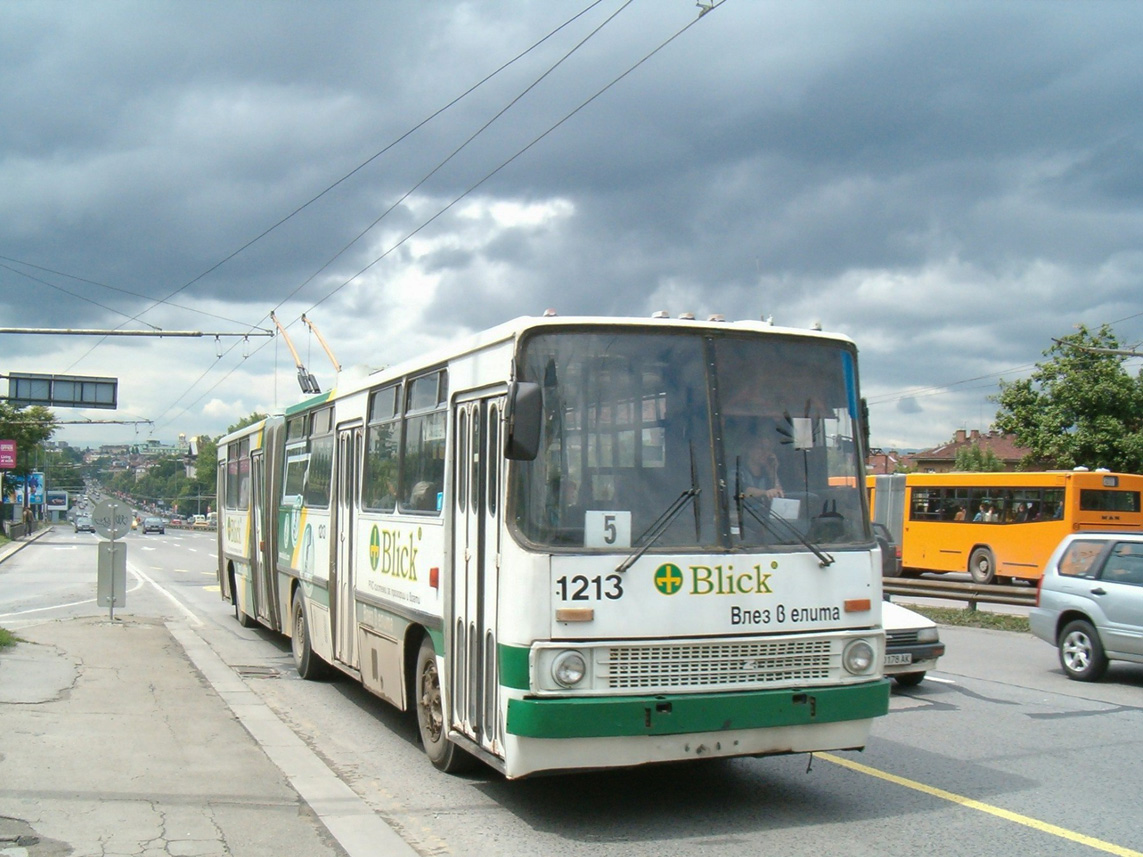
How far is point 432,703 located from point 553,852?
7.26 ft

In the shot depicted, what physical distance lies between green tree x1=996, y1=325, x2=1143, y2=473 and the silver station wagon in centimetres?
3102

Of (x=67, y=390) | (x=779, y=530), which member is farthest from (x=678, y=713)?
(x=67, y=390)

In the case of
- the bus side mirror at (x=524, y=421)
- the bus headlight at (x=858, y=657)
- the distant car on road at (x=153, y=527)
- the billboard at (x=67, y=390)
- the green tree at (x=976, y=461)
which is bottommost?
the bus headlight at (x=858, y=657)

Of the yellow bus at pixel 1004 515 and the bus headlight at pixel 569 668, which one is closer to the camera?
the bus headlight at pixel 569 668

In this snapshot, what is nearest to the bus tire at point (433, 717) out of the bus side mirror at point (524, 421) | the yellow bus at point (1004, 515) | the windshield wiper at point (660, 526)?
the windshield wiper at point (660, 526)

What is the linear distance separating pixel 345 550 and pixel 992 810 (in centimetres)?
614

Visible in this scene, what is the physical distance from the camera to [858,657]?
22.7 feet

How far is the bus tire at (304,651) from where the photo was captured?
499 inches

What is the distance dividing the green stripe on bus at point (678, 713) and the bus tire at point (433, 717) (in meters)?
1.65

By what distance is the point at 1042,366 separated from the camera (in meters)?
43.1

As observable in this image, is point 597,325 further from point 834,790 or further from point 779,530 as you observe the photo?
point 834,790

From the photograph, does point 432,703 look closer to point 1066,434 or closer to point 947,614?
point 947,614

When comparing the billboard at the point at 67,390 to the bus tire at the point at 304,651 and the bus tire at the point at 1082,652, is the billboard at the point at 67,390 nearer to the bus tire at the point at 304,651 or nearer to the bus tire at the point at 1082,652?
the bus tire at the point at 304,651

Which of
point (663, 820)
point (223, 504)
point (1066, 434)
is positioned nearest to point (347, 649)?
point (663, 820)
